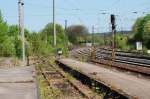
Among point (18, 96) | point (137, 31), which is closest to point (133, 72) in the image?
point (18, 96)

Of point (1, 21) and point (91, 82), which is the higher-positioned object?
point (1, 21)

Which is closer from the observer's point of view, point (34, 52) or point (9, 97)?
point (9, 97)

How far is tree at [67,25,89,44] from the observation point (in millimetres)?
174250

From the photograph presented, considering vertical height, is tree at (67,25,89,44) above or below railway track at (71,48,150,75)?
above

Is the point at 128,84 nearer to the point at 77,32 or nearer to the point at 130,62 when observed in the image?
the point at 130,62

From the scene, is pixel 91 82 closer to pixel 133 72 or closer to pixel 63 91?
pixel 63 91

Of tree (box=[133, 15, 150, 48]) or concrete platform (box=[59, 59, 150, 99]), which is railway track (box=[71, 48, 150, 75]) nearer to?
concrete platform (box=[59, 59, 150, 99])

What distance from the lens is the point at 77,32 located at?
182250mm

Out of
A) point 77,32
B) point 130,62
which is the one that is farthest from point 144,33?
point 77,32

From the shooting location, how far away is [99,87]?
22.4m

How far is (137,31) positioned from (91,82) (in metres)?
84.1

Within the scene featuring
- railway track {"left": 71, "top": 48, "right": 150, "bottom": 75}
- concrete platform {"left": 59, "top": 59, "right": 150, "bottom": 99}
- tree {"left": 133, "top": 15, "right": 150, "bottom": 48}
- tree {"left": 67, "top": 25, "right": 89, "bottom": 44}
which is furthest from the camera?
tree {"left": 67, "top": 25, "right": 89, "bottom": 44}

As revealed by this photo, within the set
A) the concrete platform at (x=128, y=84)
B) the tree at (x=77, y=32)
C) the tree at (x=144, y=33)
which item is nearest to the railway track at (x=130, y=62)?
the concrete platform at (x=128, y=84)

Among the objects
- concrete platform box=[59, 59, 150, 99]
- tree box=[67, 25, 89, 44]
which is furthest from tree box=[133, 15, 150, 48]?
concrete platform box=[59, 59, 150, 99]
